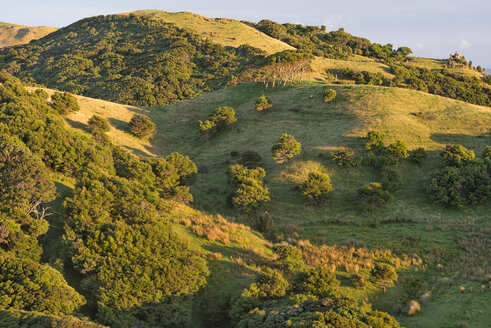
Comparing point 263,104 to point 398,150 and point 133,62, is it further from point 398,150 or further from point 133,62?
point 133,62

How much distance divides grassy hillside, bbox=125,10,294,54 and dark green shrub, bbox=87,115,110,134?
276 feet

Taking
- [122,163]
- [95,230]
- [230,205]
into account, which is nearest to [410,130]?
[230,205]

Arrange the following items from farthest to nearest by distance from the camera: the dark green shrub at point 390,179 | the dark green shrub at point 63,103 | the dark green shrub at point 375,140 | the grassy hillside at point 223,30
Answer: the grassy hillside at point 223,30
the dark green shrub at point 63,103
the dark green shrub at point 375,140
the dark green shrub at point 390,179

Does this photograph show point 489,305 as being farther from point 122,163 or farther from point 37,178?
point 122,163

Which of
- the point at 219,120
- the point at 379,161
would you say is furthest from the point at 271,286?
the point at 219,120

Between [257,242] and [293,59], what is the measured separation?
175 ft

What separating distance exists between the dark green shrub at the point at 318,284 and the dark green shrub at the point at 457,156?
100ft

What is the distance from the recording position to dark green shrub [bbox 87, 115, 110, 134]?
47959mm

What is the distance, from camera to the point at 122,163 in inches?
1344

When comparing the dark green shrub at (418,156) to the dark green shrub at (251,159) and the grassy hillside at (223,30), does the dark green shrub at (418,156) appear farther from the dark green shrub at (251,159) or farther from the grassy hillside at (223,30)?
the grassy hillside at (223,30)

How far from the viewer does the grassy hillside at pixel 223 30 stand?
431ft

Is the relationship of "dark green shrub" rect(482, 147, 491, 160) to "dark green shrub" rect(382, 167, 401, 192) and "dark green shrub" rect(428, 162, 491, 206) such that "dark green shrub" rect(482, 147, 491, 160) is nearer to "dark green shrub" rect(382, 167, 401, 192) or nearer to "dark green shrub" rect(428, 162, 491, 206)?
"dark green shrub" rect(428, 162, 491, 206)

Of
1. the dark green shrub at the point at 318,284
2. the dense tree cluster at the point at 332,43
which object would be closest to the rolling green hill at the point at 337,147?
the dark green shrub at the point at 318,284

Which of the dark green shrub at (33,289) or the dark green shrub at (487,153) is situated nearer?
the dark green shrub at (33,289)
